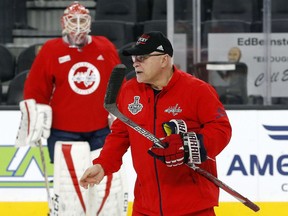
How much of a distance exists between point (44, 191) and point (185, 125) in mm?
2741

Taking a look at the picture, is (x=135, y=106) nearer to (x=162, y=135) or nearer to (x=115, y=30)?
(x=162, y=135)

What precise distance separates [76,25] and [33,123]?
63 cm

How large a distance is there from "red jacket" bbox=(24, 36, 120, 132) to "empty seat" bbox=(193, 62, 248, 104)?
2.66ft

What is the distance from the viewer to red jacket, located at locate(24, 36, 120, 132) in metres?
5.91

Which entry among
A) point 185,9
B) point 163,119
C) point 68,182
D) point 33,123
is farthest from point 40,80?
point 163,119

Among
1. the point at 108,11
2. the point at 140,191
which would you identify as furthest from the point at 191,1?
the point at 140,191

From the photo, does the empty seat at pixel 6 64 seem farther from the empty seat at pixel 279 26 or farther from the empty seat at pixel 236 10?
the empty seat at pixel 279 26

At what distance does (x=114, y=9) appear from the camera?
28.8 ft

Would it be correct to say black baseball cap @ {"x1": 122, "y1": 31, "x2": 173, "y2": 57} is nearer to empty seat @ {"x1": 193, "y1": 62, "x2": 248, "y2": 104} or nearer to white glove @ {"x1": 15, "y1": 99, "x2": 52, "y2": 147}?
white glove @ {"x1": 15, "y1": 99, "x2": 52, "y2": 147}

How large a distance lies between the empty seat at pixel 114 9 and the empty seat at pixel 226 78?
2.15 metres

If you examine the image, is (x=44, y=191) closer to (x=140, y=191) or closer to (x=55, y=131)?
(x=55, y=131)

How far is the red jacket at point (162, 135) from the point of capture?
3904 millimetres

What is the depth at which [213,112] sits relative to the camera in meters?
3.83

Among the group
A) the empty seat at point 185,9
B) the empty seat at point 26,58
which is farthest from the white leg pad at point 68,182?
the empty seat at point 26,58
